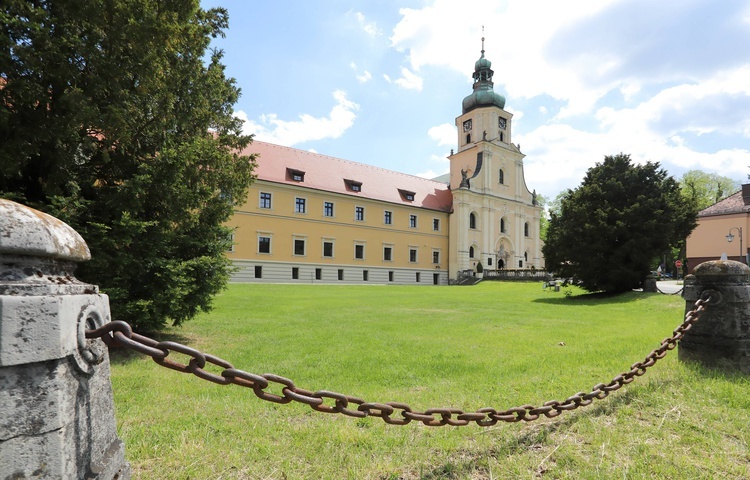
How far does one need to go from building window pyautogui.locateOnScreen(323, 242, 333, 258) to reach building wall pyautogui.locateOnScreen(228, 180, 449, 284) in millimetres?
311

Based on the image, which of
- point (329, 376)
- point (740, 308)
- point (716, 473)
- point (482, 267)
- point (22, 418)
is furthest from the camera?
point (482, 267)

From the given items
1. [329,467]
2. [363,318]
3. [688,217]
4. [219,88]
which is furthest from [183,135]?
[688,217]

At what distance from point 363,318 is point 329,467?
892 cm

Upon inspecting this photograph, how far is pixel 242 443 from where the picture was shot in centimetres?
303

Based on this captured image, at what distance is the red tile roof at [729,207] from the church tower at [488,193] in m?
18.0

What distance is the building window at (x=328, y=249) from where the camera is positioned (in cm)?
3859

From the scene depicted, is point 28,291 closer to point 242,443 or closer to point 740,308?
point 242,443

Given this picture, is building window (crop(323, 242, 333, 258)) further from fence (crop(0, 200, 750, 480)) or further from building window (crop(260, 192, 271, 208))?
fence (crop(0, 200, 750, 480))

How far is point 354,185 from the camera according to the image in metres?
41.2

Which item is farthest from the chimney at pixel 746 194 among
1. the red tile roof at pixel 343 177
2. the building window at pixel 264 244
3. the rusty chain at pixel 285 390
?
the rusty chain at pixel 285 390

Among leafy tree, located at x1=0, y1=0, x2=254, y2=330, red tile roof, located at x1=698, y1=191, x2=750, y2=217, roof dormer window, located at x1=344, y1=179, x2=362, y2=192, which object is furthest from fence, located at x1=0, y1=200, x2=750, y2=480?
red tile roof, located at x1=698, y1=191, x2=750, y2=217

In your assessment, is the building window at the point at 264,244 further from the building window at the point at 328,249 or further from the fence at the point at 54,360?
the fence at the point at 54,360

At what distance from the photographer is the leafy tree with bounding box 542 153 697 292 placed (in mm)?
18484

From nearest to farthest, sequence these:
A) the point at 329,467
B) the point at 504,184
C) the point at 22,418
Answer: the point at 22,418 → the point at 329,467 → the point at 504,184
